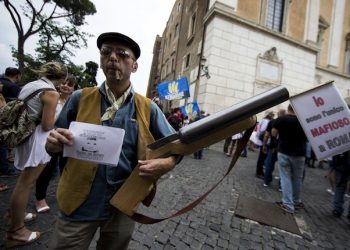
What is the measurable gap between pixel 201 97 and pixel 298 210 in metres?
9.83

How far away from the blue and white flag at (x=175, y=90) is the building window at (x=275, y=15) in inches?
350

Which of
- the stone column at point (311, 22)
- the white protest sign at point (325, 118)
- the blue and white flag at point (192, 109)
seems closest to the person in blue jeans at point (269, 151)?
the white protest sign at point (325, 118)

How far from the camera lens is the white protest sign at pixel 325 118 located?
2893 mm

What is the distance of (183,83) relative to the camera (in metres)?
10.3

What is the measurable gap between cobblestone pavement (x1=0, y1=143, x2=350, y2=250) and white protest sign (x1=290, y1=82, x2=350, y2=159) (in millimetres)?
1284

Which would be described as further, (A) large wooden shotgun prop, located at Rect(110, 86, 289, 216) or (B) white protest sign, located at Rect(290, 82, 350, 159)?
(B) white protest sign, located at Rect(290, 82, 350, 159)

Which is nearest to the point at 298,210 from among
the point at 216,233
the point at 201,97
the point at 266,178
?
the point at 266,178

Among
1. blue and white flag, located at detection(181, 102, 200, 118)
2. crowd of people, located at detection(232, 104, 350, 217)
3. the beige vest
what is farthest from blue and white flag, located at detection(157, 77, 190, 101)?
the beige vest

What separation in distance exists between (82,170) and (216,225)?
2.49 m

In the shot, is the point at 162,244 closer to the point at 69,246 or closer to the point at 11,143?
the point at 69,246

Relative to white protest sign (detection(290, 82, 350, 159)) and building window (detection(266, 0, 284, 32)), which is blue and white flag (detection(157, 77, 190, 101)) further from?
building window (detection(266, 0, 284, 32))

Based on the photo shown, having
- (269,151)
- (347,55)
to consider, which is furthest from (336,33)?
(269,151)

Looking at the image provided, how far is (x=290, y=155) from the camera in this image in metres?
4.38

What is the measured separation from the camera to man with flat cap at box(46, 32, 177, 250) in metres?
1.41
